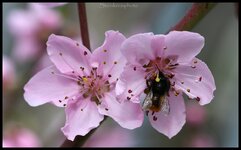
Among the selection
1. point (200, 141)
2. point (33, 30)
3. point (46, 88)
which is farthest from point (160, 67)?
point (200, 141)

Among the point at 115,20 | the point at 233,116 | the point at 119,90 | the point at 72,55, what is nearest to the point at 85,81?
the point at 72,55

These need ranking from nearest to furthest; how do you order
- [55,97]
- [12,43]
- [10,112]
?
[55,97], [10,112], [12,43]

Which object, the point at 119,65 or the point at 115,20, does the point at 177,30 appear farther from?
the point at 115,20

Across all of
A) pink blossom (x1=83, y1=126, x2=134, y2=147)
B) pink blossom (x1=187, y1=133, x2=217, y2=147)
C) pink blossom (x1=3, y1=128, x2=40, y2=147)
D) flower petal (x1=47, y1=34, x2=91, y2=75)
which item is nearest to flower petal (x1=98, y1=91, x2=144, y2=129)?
flower petal (x1=47, y1=34, x2=91, y2=75)

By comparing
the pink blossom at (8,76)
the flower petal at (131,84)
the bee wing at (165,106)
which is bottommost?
the pink blossom at (8,76)

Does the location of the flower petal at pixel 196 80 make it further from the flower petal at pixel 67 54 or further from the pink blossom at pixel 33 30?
the pink blossom at pixel 33 30

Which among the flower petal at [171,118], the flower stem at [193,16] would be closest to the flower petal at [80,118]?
the flower petal at [171,118]
